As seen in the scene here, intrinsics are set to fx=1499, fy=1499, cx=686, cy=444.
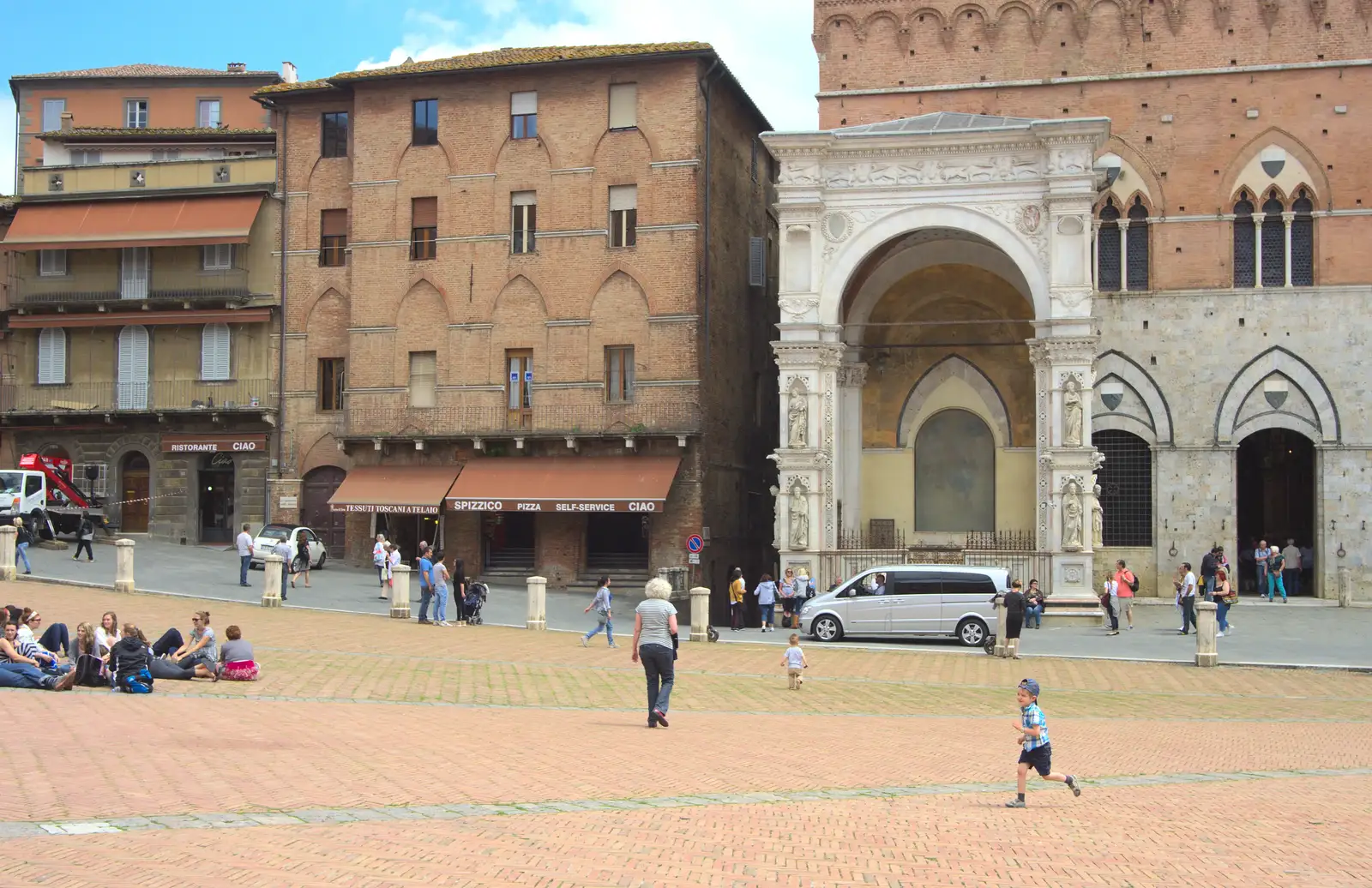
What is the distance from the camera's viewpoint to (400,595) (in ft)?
100.0

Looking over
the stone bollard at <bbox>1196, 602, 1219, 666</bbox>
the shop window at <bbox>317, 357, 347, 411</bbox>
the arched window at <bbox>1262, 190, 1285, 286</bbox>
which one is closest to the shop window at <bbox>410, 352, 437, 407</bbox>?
the shop window at <bbox>317, 357, 347, 411</bbox>

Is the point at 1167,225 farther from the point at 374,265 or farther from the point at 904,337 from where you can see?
the point at 374,265

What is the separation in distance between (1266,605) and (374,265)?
83.0 ft

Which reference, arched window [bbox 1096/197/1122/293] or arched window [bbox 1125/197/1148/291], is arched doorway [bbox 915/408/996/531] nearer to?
arched window [bbox 1096/197/1122/293]

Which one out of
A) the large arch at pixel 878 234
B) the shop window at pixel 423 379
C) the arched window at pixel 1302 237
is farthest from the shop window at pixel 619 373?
the arched window at pixel 1302 237

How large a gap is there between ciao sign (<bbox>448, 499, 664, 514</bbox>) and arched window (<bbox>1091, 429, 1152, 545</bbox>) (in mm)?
11721

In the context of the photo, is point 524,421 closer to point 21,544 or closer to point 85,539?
point 85,539

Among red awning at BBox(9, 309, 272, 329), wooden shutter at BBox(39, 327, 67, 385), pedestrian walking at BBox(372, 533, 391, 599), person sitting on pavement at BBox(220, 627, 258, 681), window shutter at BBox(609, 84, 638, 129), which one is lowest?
person sitting on pavement at BBox(220, 627, 258, 681)

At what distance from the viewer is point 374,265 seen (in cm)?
4222

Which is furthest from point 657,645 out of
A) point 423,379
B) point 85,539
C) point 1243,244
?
point 1243,244

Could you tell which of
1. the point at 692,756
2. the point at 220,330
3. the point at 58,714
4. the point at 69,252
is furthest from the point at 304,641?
the point at 69,252

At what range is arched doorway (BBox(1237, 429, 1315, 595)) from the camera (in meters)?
41.3

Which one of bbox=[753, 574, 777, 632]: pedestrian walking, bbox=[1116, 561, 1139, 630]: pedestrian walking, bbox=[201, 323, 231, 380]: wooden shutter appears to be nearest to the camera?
bbox=[1116, 561, 1139, 630]: pedestrian walking

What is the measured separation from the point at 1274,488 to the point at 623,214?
19852 millimetres
